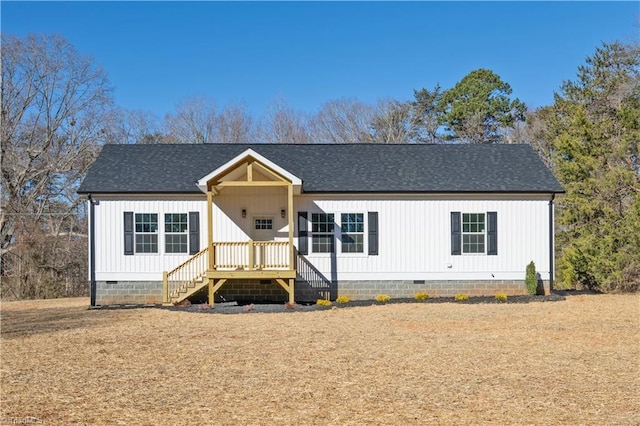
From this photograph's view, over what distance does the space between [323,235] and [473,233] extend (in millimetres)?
4606

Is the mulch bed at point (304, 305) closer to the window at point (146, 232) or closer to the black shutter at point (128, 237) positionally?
the window at point (146, 232)

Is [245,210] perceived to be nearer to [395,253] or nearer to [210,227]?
[210,227]

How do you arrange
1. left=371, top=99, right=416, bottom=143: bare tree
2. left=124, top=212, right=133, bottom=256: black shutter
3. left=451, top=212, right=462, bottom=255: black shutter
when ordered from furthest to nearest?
left=371, top=99, right=416, bottom=143: bare tree → left=451, top=212, right=462, bottom=255: black shutter → left=124, top=212, right=133, bottom=256: black shutter

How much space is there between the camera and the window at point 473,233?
2019 cm

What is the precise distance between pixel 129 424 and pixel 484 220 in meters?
15.1

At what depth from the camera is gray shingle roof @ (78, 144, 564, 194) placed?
20.2m

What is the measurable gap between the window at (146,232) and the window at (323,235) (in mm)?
4832

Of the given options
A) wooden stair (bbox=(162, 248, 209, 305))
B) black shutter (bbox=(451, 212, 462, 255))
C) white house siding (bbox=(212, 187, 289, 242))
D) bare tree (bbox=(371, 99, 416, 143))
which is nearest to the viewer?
wooden stair (bbox=(162, 248, 209, 305))

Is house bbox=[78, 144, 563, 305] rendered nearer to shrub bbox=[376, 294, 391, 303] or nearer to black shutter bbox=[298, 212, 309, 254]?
black shutter bbox=[298, 212, 309, 254]

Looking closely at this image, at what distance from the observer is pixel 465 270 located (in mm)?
20156

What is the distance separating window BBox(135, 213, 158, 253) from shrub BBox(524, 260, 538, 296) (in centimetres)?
1131

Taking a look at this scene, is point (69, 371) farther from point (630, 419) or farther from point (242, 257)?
point (242, 257)

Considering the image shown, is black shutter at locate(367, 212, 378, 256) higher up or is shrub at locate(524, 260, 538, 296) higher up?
black shutter at locate(367, 212, 378, 256)

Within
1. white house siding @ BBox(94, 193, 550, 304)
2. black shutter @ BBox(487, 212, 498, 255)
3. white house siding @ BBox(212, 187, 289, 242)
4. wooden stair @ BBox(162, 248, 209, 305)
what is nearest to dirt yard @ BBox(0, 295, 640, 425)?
wooden stair @ BBox(162, 248, 209, 305)
